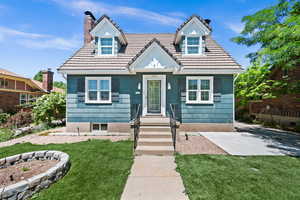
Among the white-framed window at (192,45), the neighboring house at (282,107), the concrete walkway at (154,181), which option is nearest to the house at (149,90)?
the white-framed window at (192,45)

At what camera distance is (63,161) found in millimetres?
3662

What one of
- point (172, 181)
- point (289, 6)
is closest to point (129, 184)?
point (172, 181)

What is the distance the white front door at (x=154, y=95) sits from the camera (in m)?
8.21

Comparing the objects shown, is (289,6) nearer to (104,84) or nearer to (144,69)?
(144,69)

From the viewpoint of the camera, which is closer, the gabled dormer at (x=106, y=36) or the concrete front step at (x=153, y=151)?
the concrete front step at (x=153, y=151)

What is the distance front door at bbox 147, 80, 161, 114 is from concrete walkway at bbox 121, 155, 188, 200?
4.17m

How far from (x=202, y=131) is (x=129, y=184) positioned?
6045mm

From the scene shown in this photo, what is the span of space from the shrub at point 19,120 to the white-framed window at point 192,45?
12.7 m

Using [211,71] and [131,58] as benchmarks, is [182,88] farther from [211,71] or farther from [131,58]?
[131,58]

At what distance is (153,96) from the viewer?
838cm

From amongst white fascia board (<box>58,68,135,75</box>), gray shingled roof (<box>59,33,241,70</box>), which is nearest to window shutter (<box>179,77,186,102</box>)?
gray shingled roof (<box>59,33,241,70</box>)

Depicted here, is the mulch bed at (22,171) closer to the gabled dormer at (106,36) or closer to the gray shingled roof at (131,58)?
the gray shingled roof at (131,58)

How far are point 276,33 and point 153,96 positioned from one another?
6.25 metres

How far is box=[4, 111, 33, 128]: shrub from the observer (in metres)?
9.40
